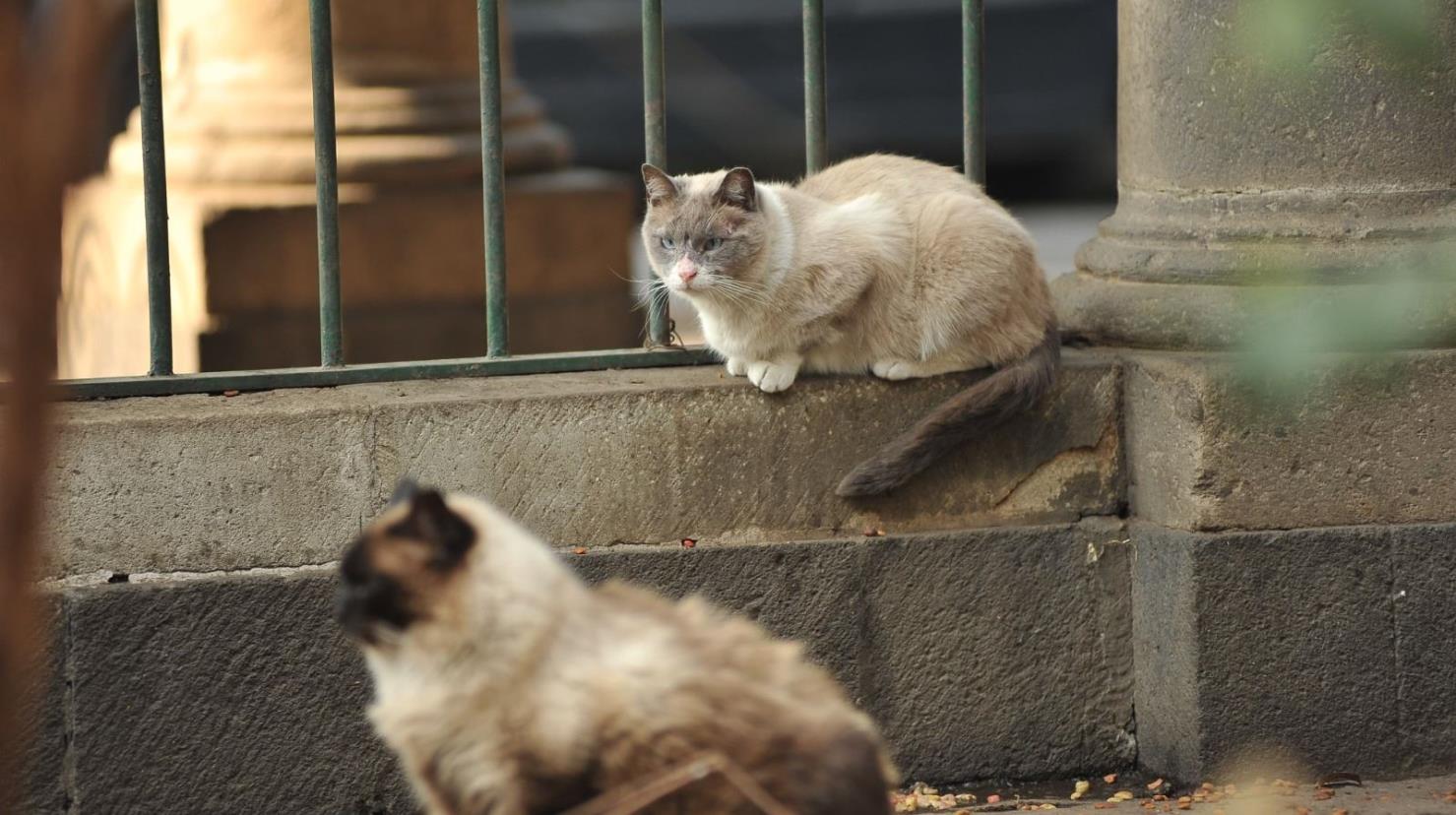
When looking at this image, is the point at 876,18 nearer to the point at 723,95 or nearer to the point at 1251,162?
the point at 723,95

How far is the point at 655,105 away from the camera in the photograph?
185 inches

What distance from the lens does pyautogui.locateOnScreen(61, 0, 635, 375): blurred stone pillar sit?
300 inches

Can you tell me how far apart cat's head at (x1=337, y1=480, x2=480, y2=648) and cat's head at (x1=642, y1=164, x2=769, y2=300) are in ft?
6.79

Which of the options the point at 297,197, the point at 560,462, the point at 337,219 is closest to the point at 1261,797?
the point at 560,462

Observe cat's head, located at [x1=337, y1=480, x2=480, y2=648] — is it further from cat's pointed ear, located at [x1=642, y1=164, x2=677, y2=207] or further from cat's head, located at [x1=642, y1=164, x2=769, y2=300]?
cat's pointed ear, located at [x1=642, y1=164, x2=677, y2=207]

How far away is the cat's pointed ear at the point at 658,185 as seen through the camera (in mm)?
4809

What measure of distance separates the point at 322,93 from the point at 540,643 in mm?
2164

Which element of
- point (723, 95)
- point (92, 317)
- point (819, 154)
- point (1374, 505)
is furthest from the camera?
point (723, 95)

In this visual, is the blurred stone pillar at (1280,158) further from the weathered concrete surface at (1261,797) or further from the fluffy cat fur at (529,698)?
the fluffy cat fur at (529,698)

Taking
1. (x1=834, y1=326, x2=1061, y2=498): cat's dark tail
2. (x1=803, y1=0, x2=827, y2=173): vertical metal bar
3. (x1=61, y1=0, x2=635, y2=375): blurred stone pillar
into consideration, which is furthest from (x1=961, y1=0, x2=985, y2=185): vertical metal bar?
(x1=61, y1=0, x2=635, y2=375): blurred stone pillar

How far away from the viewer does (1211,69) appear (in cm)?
454

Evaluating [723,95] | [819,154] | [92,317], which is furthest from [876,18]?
[819,154]

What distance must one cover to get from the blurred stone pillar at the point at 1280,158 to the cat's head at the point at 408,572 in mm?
2451

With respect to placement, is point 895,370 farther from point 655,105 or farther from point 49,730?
point 49,730
